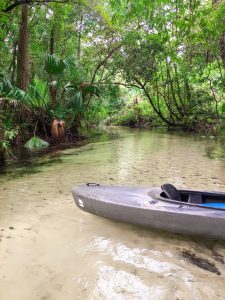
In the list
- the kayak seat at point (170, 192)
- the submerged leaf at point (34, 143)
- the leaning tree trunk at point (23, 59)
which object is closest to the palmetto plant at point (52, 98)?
the leaning tree trunk at point (23, 59)

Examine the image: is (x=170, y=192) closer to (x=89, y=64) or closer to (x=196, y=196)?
(x=196, y=196)

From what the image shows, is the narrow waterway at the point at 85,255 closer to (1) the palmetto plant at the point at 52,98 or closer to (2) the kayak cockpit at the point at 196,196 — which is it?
(2) the kayak cockpit at the point at 196,196

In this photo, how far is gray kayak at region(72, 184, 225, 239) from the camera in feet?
9.58

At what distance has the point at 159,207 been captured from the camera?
3100mm

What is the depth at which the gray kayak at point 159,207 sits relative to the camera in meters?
2.92

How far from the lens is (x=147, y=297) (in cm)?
220

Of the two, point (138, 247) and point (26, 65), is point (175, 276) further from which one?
point (26, 65)

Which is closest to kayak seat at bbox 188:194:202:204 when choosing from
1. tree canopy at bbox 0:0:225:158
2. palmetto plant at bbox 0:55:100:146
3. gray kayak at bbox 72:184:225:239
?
gray kayak at bbox 72:184:225:239

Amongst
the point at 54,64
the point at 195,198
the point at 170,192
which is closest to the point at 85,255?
the point at 170,192

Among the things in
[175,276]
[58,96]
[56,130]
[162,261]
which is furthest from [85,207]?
[58,96]

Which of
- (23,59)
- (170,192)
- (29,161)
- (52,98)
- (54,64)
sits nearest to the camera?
(170,192)

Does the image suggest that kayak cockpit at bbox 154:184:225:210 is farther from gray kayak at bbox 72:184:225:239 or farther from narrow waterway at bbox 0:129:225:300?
narrow waterway at bbox 0:129:225:300

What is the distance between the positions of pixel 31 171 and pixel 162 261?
405cm

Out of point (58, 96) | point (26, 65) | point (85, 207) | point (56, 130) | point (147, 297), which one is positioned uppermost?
point (26, 65)
